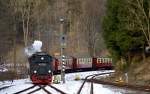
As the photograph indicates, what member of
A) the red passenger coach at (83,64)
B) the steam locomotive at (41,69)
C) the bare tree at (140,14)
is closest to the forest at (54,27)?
the red passenger coach at (83,64)

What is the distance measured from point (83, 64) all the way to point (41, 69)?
27.3 metres

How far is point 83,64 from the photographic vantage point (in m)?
74.1

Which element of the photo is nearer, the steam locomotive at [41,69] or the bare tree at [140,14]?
the steam locomotive at [41,69]

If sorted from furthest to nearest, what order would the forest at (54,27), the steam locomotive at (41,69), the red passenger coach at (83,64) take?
the forest at (54,27), the red passenger coach at (83,64), the steam locomotive at (41,69)

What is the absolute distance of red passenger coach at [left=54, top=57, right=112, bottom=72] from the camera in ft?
226

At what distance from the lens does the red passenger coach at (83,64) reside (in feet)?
226

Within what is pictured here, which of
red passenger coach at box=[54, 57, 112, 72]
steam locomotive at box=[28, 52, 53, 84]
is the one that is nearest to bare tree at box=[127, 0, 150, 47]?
steam locomotive at box=[28, 52, 53, 84]

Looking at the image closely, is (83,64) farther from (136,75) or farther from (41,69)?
(41,69)

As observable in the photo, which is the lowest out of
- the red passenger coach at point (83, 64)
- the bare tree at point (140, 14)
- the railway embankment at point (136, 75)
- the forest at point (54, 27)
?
the railway embankment at point (136, 75)

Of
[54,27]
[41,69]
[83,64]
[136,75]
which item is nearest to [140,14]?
[136,75]

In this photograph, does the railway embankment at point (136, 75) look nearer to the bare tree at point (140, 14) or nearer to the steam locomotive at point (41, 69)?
the bare tree at point (140, 14)

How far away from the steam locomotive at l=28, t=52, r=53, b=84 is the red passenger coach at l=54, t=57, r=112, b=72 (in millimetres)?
16436

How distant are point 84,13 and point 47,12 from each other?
38.6ft

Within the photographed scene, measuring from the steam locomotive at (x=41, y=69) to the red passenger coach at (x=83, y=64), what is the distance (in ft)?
53.9
